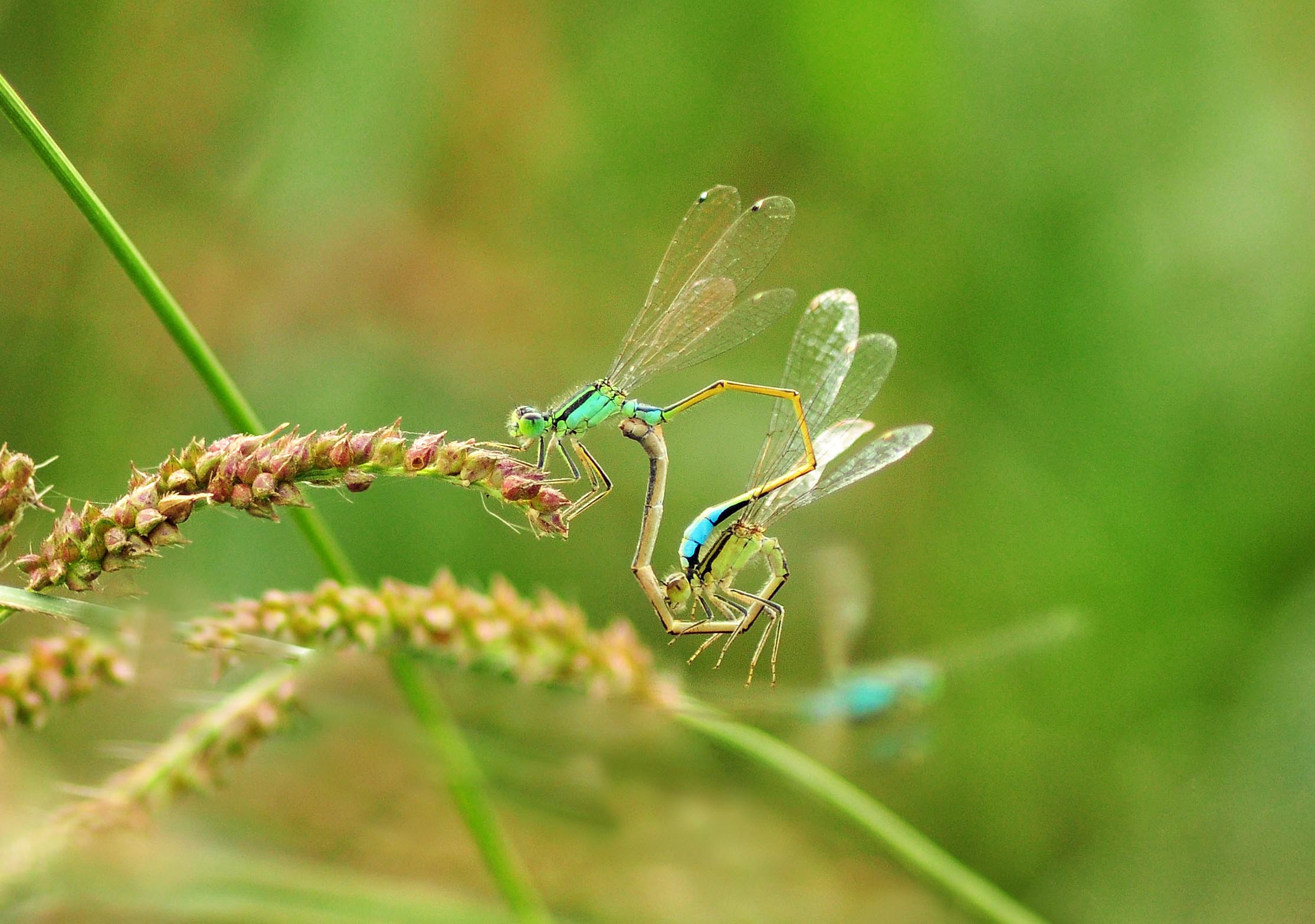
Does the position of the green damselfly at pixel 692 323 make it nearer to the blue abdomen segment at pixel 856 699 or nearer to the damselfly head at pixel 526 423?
the damselfly head at pixel 526 423

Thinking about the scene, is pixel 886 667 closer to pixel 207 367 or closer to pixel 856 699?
pixel 856 699

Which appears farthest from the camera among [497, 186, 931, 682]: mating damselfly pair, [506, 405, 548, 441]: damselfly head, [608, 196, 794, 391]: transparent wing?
[608, 196, 794, 391]: transparent wing

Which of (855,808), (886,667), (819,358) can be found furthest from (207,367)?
(886,667)

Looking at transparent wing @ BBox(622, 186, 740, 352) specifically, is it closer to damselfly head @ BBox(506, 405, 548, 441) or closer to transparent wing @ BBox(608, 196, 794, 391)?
transparent wing @ BBox(608, 196, 794, 391)

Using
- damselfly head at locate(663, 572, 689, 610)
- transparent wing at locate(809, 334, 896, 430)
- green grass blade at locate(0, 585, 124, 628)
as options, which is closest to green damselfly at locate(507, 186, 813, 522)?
transparent wing at locate(809, 334, 896, 430)

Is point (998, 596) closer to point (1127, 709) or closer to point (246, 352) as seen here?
point (1127, 709)

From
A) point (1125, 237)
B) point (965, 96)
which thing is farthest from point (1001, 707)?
point (965, 96)

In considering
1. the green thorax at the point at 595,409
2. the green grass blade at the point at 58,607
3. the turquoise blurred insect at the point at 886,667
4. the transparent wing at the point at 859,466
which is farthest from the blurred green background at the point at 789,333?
the green grass blade at the point at 58,607

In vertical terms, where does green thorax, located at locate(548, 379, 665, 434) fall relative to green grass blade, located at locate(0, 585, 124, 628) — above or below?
above
